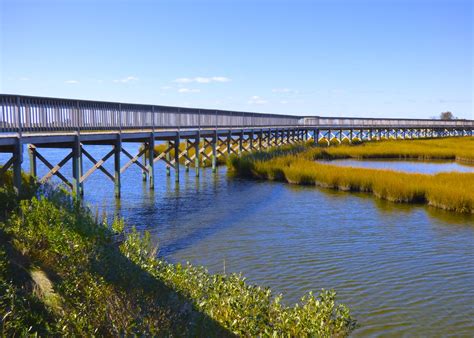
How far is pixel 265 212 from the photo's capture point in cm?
1806

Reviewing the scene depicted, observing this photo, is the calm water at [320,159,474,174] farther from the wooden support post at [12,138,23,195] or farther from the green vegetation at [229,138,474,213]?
the wooden support post at [12,138,23,195]

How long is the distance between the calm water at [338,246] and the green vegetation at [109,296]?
1.72m

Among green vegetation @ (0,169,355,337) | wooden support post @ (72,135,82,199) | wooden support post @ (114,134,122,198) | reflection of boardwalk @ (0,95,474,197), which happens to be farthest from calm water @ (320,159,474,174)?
green vegetation @ (0,169,355,337)

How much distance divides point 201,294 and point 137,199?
13.4 meters

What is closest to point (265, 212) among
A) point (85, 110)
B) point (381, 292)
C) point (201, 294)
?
point (85, 110)

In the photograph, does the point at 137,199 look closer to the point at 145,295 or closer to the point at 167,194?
the point at 167,194

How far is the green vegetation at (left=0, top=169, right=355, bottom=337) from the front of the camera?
5.83 meters

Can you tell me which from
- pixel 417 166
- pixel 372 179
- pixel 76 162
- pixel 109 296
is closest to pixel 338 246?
pixel 109 296

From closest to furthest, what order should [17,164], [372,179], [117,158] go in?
[17,164] → [117,158] → [372,179]

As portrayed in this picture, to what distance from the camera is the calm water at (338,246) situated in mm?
A: 9188

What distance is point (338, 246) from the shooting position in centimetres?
1320

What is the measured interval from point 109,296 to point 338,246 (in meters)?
8.05

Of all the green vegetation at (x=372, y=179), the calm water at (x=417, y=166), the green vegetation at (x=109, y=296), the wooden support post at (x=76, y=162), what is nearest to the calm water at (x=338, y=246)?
the green vegetation at (x=372, y=179)

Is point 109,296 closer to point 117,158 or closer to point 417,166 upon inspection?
point 117,158
